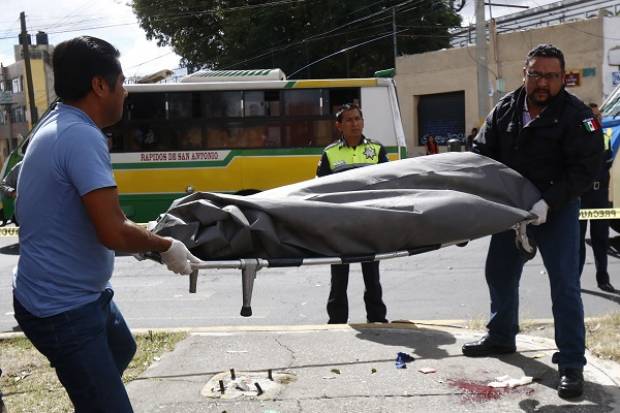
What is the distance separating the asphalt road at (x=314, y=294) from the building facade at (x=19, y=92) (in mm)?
44957

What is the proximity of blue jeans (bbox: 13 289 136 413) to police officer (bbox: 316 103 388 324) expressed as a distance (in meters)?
3.43

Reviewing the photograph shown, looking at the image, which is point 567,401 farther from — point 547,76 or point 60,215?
point 60,215

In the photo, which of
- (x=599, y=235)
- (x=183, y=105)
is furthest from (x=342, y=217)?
(x=183, y=105)

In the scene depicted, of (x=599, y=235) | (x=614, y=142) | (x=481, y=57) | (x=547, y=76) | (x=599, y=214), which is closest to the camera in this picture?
(x=547, y=76)

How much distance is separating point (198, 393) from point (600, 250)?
5.14 metres

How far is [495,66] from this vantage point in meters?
27.3

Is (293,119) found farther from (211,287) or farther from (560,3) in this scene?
Result: (560,3)

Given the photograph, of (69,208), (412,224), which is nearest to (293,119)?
(412,224)

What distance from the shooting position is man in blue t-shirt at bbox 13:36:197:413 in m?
2.42

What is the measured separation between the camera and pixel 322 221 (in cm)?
332

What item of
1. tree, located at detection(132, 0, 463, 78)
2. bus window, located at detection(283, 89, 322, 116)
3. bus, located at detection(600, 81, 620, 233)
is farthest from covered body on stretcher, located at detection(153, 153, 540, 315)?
tree, located at detection(132, 0, 463, 78)

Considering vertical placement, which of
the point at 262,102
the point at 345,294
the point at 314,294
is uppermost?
the point at 262,102

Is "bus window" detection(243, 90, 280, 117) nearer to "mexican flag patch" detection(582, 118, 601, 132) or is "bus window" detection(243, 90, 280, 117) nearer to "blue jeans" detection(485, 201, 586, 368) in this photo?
"blue jeans" detection(485, 201, 586, 368)

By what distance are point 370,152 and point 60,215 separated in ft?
12.3
